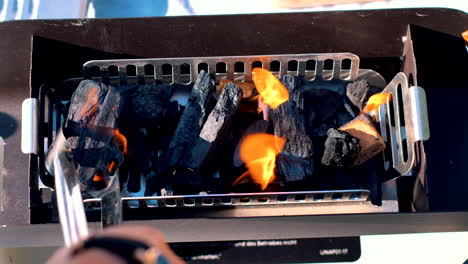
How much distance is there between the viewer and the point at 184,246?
91 centimetres

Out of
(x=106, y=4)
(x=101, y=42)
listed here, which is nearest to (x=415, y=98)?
(x=101, y=42)

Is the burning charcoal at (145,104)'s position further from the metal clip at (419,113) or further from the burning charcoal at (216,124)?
the metal clip at (419,113)

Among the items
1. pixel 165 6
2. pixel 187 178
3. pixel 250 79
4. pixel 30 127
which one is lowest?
pixel 187 178

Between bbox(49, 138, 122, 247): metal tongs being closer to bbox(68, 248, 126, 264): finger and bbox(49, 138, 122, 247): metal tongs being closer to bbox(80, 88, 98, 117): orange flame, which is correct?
bbox(80, 88, 98, 117): orange flame

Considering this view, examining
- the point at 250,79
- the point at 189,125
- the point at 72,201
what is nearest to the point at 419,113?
the point at 250,79

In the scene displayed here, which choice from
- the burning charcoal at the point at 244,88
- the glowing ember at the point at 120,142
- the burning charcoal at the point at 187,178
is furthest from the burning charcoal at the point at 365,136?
the glowing ember at the point at 120,142

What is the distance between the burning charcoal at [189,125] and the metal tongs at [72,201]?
13 cm

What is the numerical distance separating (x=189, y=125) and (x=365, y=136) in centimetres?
39

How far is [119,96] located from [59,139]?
6.2 inches

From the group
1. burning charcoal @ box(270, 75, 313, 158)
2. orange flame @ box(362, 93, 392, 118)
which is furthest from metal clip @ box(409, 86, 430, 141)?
burning charcoal @ box(270, 75, 313, 158)

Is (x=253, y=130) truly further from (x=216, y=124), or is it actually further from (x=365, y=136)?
(x=365, y=136)

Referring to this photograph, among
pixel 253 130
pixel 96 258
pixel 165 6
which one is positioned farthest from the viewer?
pixel 165 6

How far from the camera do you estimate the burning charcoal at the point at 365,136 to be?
106 cm

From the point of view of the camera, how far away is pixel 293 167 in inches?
41.0
